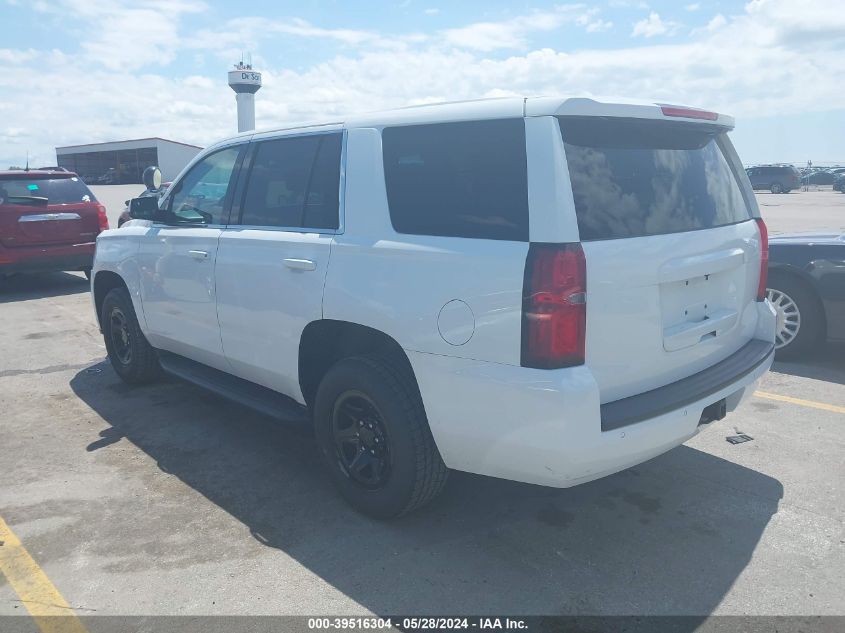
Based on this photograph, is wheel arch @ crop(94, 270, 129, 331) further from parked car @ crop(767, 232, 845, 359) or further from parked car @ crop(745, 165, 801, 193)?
parked car @ crop(745, 165, 801, 193)

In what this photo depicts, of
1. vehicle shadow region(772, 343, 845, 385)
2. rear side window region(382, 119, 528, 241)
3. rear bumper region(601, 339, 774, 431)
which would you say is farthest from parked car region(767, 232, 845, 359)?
rear side window region(382, 119, 528, 241)

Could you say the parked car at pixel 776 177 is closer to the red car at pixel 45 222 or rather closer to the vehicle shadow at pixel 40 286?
the vehicle shadow at pixel 40 286

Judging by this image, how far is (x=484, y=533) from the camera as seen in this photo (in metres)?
3.43

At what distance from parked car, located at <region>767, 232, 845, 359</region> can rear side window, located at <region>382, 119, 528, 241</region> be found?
400 centimetres

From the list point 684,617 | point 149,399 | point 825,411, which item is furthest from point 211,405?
point 825,411

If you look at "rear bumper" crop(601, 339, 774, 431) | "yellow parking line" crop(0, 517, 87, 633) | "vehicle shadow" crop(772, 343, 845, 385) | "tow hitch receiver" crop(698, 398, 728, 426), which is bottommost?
"yellow parking line" crop(0, 517, 87, 633)

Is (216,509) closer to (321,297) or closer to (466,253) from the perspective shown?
(321,297)

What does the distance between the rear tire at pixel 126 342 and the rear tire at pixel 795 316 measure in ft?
16.9

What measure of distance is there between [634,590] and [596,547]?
36cm

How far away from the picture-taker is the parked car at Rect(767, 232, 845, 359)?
5.78 m

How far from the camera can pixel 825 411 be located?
16.2 ft

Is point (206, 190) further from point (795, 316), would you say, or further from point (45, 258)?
point (45, 258)

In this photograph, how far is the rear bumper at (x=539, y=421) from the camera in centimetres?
273

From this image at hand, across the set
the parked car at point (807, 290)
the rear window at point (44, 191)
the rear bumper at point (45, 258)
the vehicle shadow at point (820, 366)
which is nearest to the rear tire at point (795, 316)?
the parked car at point (807, 290)
